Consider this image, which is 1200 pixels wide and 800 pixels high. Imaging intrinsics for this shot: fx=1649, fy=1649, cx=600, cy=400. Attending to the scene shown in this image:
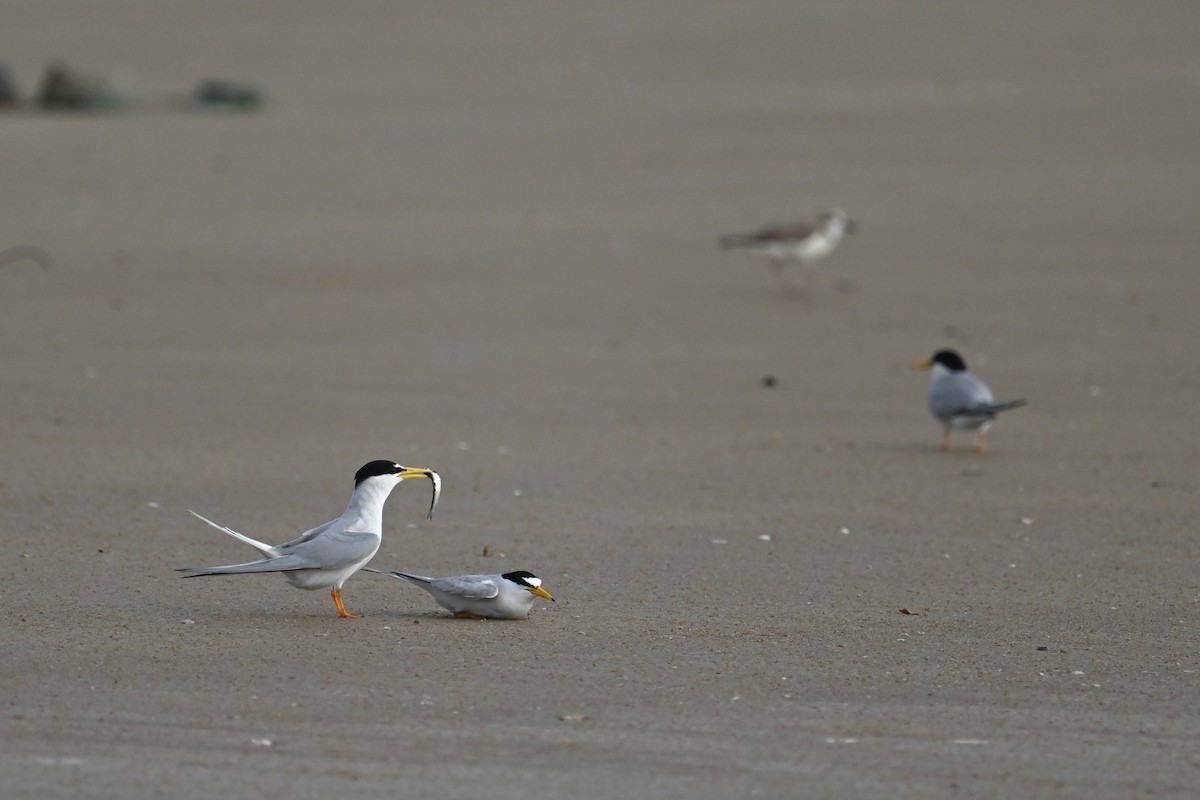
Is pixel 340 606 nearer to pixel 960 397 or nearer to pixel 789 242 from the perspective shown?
pixel 960 397

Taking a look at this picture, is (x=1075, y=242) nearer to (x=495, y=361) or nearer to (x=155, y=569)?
(x=495, y=361)

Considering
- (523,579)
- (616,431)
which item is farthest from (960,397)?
(523,579)

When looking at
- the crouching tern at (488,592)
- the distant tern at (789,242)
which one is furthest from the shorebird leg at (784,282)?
the crouching tern at (488,592)

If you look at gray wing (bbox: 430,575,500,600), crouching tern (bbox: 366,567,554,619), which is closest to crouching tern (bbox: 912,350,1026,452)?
crouching tern (bbox: 366,567,554,619)

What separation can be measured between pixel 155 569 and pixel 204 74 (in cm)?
2097

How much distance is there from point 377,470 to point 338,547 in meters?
0.41

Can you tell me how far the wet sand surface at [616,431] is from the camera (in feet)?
16.6

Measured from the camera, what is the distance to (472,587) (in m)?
6.15

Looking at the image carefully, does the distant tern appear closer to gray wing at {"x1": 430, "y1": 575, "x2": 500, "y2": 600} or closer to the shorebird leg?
the shorebird leg

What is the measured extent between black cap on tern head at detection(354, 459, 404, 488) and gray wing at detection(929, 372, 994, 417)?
14.7ft

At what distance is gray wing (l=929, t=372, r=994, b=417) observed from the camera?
980 centimetres

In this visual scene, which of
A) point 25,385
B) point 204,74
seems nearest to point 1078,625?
point 25,385

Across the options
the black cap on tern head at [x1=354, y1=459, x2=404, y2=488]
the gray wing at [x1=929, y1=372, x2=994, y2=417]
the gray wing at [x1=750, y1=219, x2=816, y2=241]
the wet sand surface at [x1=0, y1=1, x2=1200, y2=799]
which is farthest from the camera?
the gray wing at [x1=750, y1=219, x2=816, y2=241]

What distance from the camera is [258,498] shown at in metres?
8.40
